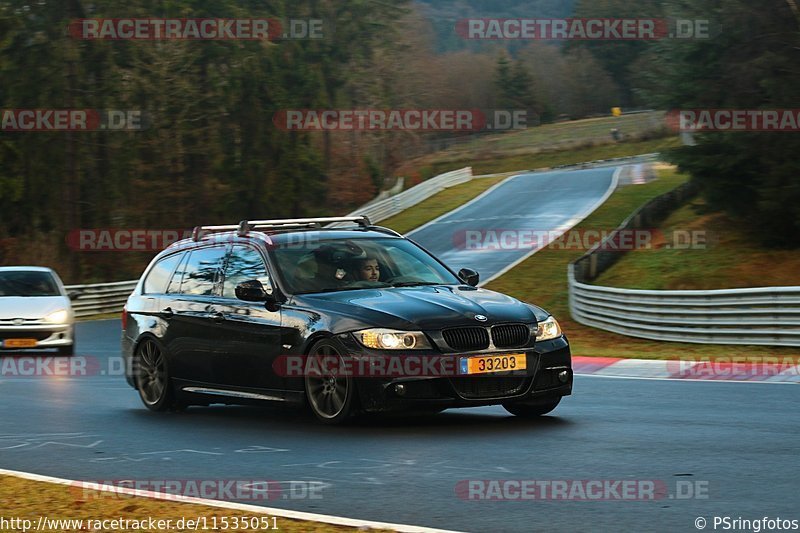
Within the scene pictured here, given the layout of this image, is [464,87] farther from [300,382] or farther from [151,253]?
[300,382]

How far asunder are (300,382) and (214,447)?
1.06m

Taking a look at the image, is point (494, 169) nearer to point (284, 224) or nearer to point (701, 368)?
point (701, 368)

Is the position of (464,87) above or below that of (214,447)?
above

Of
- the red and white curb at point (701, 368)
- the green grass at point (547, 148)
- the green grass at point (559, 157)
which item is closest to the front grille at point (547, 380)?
the red and white curb at point (701, 368)

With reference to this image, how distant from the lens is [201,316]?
479 inches

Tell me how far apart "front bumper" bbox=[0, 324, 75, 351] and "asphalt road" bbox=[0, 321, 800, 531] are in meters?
8.27

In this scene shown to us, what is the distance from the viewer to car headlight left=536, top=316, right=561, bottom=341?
418 inches

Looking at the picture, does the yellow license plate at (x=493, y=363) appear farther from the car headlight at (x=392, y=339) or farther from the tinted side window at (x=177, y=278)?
the tinted side window at (x=177, y=278)

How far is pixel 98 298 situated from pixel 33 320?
60.3 ft

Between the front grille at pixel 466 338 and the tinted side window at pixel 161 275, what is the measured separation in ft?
13.1

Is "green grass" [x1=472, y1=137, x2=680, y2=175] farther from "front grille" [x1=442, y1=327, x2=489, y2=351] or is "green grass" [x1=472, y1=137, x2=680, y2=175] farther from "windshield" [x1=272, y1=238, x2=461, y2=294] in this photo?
"front grille" [x1=442, y1=327, x2=489, y2=351]

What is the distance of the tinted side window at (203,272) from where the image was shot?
12320mm

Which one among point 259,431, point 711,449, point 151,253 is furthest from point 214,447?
point 151,253

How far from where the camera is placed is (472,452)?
9.09m
